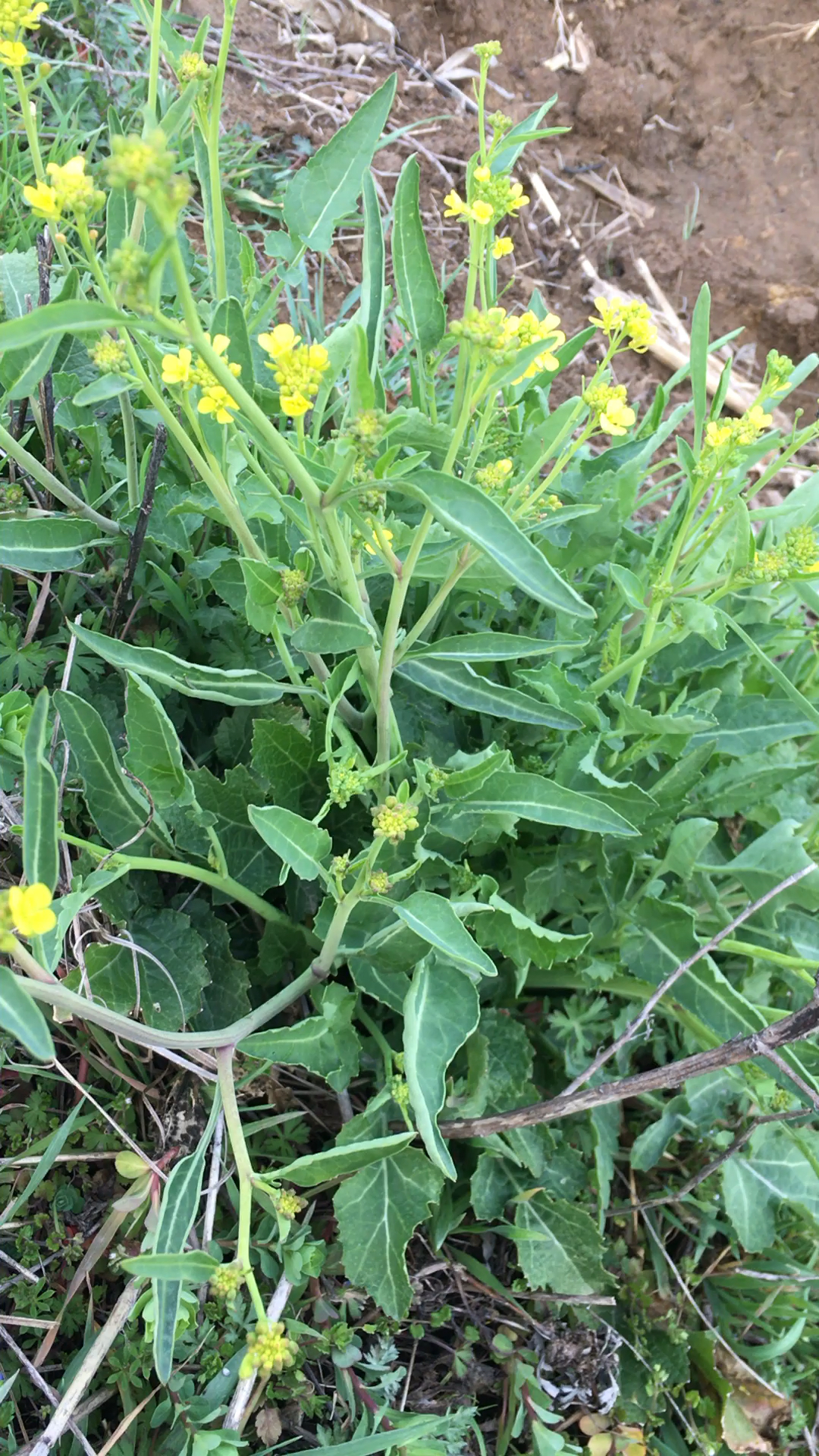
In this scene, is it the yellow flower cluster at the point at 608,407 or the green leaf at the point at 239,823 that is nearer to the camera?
the yellow flower cluster at the point at 608,407

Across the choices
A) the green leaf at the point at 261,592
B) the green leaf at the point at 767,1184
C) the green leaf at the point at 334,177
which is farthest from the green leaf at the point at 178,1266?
the green leaf at the point at 334,177

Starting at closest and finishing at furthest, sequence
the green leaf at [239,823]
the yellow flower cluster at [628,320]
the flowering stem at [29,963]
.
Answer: the flowering stem at [29,963] < the yellow flower cluster at [628,320] < the green leaf at [239,823]

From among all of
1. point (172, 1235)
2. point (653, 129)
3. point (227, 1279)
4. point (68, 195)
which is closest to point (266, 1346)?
point (227, 1279)

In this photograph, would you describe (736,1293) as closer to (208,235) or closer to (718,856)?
(718,856)

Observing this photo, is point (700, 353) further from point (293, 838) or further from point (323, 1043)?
point (323, 1043)

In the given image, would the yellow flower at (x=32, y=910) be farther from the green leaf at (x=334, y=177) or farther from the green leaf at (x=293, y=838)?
the green leaf at (x=334, y=177)

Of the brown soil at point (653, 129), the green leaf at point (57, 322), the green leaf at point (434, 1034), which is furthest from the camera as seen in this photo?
the brown soil at point (653, 129)

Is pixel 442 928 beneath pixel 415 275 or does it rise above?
beneath
